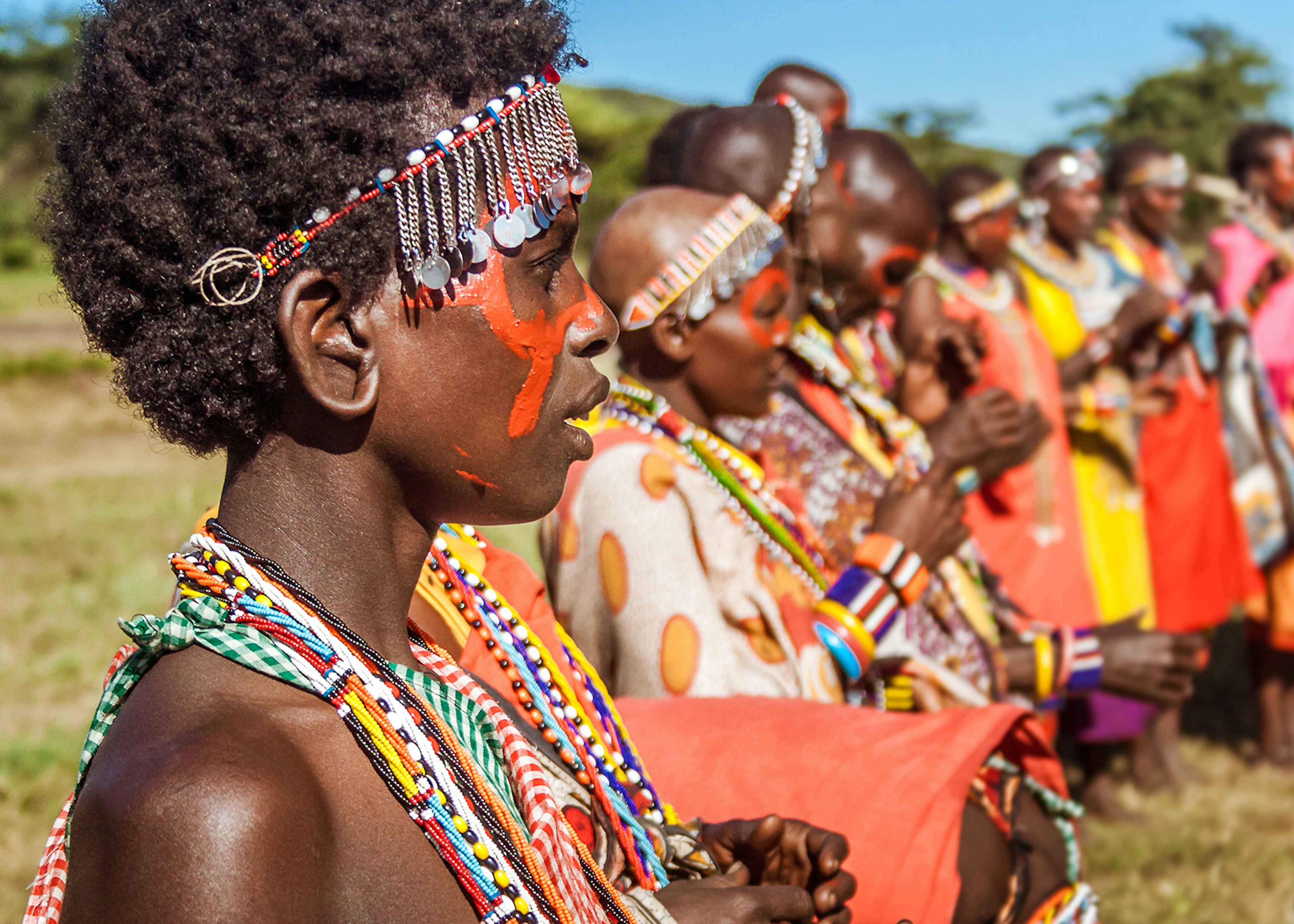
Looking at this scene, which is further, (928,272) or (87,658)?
(87,658)

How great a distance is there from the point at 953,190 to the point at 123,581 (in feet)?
17.1

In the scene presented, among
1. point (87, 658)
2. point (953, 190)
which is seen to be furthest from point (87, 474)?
point (953, 190)

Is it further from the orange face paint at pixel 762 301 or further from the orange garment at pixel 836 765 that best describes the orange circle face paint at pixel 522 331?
the orange face paint at pixel 762 301

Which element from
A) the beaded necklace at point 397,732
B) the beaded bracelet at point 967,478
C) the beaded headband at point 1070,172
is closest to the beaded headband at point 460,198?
the beaded necklace at point 397,732

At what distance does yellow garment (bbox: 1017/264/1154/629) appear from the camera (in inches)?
215

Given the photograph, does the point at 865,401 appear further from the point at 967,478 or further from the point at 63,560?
the point at 63,560

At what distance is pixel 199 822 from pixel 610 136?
21.3 m

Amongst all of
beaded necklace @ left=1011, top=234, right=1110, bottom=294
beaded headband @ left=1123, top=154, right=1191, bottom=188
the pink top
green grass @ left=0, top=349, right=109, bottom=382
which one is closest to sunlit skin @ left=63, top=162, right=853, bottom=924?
beaded necklace @ left=1011, top=234, right=1110, bottom=294

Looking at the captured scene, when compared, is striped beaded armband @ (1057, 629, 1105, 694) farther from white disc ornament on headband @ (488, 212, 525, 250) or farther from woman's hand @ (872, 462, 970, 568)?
white disc ornament on headband @ (488, 212, 525, 250)

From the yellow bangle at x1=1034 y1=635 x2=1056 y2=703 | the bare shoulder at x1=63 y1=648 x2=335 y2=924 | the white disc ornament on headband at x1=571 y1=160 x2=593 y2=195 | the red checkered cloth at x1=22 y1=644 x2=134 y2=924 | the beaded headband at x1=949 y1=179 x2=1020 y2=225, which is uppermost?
the white disc ornament on headband at x1=571 y1=160 x2=593 y2=195

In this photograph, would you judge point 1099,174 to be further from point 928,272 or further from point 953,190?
point 928,272

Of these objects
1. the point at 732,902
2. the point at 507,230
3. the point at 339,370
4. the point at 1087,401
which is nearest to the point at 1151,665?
the point at 732,902

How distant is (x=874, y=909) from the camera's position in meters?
1.86

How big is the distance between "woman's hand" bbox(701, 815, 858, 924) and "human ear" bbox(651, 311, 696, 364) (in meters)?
1.35
